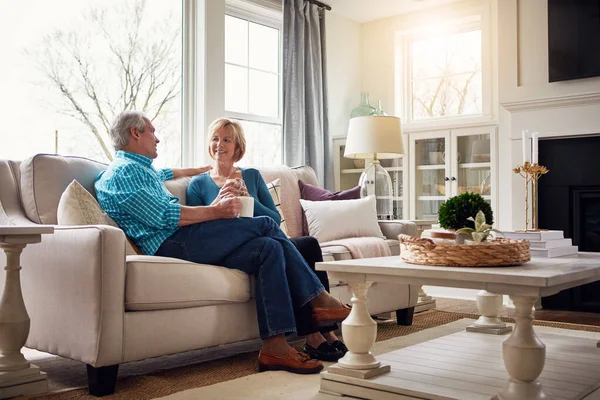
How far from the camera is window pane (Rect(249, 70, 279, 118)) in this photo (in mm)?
4945

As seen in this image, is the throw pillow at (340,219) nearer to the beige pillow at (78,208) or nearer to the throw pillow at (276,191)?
the throw pillow at (276,191)

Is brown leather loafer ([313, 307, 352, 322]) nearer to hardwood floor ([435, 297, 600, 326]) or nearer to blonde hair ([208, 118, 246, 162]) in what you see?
blonde hair ([208, 118, 246, 162])

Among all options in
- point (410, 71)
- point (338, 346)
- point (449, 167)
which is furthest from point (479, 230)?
point (410, 71)

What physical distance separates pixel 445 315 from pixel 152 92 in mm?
2315

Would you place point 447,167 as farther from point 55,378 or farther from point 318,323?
point 55,378

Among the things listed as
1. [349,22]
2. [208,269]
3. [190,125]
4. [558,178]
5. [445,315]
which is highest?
[349,22]

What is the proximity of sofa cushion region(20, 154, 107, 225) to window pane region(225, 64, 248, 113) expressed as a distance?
2.14 meters

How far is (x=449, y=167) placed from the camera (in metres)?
5.02

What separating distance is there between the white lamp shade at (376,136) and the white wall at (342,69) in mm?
1082

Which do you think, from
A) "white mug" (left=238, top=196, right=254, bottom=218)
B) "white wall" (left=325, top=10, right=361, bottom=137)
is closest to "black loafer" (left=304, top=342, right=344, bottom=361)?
"white mug" (left=238, top=196, right=254, bottom=218)

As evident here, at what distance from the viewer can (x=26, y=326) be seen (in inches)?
86.1

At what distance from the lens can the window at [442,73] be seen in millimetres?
5340

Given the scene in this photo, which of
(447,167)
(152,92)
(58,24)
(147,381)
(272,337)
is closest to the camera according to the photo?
(147,381)

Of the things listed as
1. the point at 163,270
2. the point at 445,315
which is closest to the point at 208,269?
the point at 163,270
